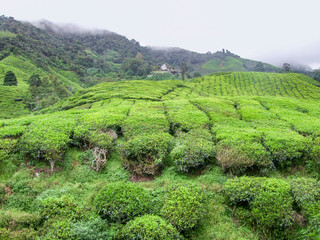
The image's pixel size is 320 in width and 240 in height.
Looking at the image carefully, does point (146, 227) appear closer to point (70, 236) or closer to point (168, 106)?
point (70, 236)

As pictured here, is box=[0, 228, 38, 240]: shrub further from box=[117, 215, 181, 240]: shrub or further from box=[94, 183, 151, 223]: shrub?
box=[117, 215, 181, 240]: shrub

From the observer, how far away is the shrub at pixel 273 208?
21.7ft

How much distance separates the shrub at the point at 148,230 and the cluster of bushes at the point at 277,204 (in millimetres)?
2781

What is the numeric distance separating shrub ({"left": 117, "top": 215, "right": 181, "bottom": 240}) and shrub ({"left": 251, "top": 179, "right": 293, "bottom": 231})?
9.42 feet

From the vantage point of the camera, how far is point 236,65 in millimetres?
139750

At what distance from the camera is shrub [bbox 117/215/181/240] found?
19.0ft

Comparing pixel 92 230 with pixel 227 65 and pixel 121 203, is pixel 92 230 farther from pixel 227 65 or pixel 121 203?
pixel 227 65

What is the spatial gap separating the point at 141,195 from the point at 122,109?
32.8 feet

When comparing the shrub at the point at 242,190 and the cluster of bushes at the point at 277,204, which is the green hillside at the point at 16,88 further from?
the cluster of bushes at the point at 277,204

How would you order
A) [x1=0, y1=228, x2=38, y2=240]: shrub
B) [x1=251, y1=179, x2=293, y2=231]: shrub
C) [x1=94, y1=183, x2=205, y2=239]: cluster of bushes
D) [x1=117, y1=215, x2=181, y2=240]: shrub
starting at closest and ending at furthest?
[x1=0, y1=228, x2=38, y2=240]: shrub < [x1=117, y1=215, x2=181, y2=240]: shrub < [x1=94, y1=183, x2=205, y2=239]: cluster of bushes < [x1=251, y1=179, x2=293, y2=231]: shrub

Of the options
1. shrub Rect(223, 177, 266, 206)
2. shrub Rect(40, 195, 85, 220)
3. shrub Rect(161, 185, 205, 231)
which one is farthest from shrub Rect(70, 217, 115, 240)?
shrub Rect(223, 177, 266, 206)

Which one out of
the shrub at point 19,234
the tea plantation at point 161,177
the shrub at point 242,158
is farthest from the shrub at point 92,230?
the shrub at point 242,158

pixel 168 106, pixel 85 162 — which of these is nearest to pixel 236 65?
pixel 168 106

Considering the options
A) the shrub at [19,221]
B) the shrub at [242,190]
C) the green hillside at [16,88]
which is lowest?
the green hillside at [16,88]
